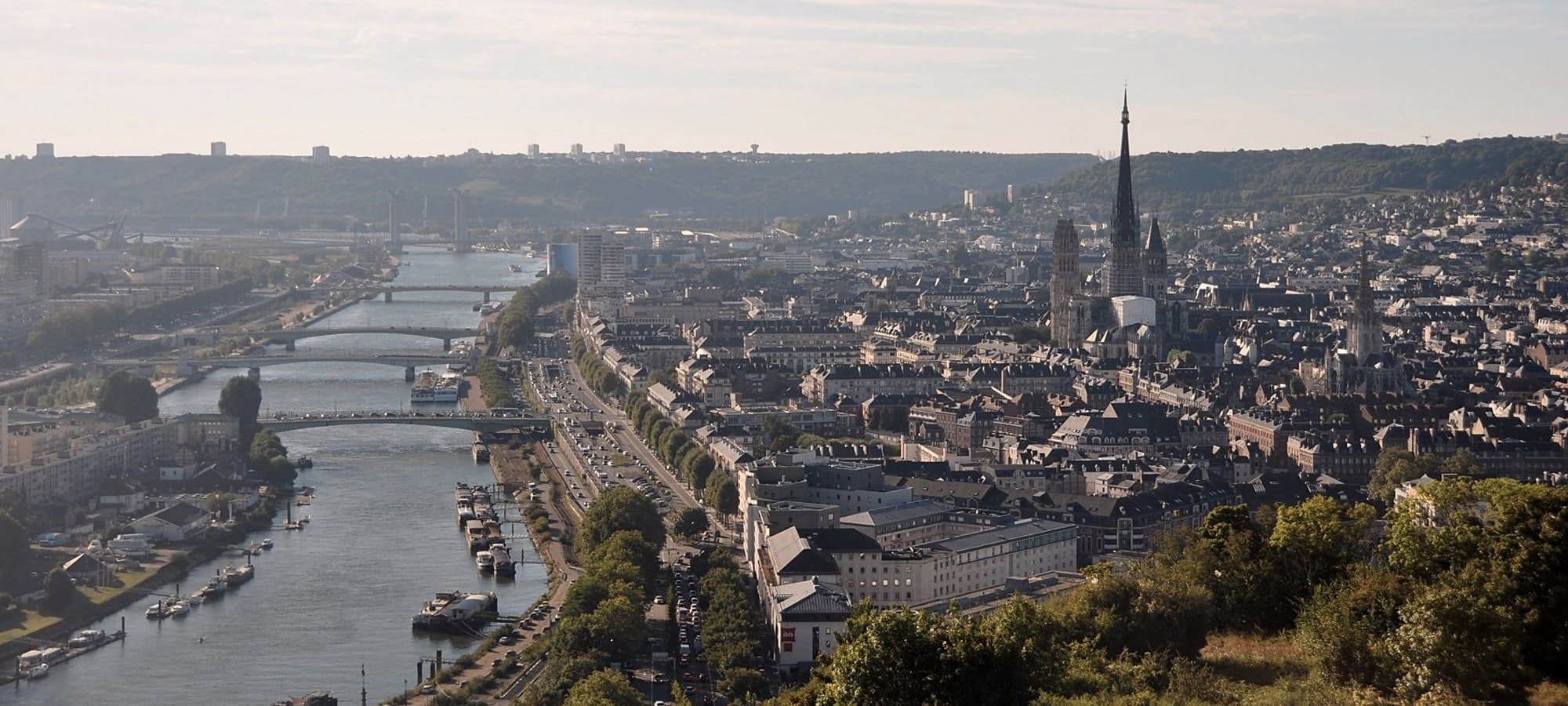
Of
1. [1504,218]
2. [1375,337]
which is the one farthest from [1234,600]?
[1504,218]

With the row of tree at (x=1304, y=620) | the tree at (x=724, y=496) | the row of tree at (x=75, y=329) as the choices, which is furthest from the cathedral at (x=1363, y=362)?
the row of tree at (x=75, y=329)

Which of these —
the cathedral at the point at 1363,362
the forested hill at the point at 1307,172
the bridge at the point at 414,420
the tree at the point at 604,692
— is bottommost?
the bridge at the point at 414,420

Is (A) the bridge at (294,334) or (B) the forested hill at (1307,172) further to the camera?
(B) the forested hill at (1307,172)

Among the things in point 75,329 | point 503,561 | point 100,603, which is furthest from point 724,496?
point 75,329

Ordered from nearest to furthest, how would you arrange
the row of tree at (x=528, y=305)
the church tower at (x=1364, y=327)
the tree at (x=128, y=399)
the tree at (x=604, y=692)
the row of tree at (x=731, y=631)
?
1. the tree at (x=604, y=692)
2. the row of tree at (x=731, y=631)
3. the tree at (x=128, y=399)
4. the church tower at (x=1364, y=327)
5. the row of tree at (x=528, y=305)

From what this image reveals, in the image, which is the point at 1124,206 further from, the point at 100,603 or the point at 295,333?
the point at 100,603

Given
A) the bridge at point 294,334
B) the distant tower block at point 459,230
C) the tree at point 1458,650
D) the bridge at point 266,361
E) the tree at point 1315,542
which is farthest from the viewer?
the distant tower block at point 459,230

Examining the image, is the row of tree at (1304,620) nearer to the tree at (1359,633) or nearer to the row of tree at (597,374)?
the tree at (1359,633)

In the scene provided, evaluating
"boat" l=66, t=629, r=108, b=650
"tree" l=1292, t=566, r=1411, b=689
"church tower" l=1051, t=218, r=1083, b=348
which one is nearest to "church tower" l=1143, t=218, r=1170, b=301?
"church tower" l=1051, t=218, r=1083, b=348
